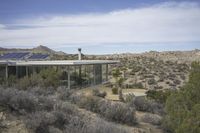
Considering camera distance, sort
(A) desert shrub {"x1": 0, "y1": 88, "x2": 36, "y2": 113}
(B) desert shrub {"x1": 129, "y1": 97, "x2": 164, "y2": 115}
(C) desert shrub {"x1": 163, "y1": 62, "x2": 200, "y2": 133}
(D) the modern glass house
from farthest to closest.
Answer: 1. (D) the modern glass house
2. (B) desert shrub {"x1": 129, "y1": 97, "x2": 164, "y2": 115}
3. (A) desert shrub {"x1": 0, "y1": 88, "x2": 36, "y2": 113}
4. (C) desert shrub {"x1": 163, "y1": 62, "x2": 200, "y2": 133}

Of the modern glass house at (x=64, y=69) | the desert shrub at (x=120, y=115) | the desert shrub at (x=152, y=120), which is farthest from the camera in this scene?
the modern glass house at (x=64, y=69)

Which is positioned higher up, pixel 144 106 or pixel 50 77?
pixel 50 77

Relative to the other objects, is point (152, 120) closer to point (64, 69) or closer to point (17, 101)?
point (17, 101)

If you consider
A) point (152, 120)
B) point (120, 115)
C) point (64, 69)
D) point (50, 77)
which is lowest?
point (152, 120)

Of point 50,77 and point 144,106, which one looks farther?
point 50,77

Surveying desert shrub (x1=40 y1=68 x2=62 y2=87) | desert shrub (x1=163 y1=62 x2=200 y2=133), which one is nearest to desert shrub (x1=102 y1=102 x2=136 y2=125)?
desert shrub (x1=163 y1=62 x2=200 y2=133)

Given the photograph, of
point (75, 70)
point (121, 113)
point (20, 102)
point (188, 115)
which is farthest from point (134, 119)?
point (75, 70)

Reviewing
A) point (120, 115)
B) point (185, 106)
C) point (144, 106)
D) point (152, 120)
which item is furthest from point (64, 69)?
point (185, 106)

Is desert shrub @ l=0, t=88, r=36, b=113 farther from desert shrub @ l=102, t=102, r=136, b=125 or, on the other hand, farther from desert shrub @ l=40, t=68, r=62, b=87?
desert shrub @ l=40, t=68, r=62, b=87

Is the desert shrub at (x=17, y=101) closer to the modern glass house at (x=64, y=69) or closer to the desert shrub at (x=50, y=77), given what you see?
the desert shrub at (x=50, y=77)

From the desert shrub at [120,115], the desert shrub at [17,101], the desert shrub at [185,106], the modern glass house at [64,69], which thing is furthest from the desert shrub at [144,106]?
the modern glass house at [64,69]

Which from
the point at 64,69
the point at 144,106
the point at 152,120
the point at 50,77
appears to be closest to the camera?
the point at 152,120

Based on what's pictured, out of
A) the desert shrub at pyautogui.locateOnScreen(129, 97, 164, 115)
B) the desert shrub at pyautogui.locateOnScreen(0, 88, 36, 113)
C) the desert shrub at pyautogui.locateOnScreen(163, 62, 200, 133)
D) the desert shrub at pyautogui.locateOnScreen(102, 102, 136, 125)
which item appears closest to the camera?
the desert shrub at pyautogui.locateOnScreen(163, 62, 200, 133)

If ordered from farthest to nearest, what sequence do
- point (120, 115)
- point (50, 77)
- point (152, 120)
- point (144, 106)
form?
1. point (50, 77)
2. point (144, 106)
3. point (152, 120)
4. point (120, 115)
